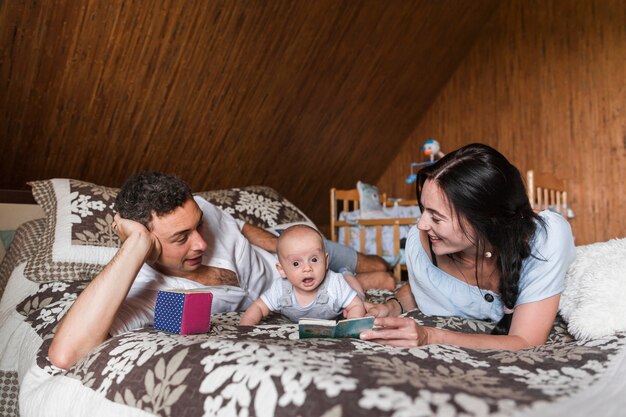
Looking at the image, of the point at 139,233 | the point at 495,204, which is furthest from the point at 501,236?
the point at 139,233

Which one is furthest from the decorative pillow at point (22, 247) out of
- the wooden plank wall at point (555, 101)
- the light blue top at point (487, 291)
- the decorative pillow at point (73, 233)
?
the wooden plank wall at point (555, 101)

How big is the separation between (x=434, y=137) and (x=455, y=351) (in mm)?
5017

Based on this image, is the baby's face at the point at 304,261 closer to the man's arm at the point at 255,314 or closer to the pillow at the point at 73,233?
the man's arm at the point at 255,314

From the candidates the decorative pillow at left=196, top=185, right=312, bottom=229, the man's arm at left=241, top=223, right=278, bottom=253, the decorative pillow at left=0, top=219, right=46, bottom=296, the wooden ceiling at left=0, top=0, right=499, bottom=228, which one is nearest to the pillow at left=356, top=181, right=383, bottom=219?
the wooden ceiling at left=0, top=0, right=499, bottom=228

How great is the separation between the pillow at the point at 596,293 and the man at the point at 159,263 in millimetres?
1066

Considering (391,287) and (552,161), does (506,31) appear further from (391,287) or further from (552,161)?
(391,287)

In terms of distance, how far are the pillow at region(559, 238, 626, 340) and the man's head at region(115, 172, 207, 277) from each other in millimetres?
1076

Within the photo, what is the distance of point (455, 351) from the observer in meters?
1.14

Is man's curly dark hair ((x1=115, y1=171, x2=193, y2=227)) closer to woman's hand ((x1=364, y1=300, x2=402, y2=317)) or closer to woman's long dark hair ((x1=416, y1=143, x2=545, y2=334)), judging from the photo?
woman's hand ((x1=364, y1=300, x2=402, y2=317))

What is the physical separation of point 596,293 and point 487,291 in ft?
0.91

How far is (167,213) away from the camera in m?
1.71

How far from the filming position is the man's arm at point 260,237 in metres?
2.39

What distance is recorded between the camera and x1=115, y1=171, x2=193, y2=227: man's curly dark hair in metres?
1.67

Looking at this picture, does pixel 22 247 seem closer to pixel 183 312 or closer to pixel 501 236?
pixel 183 312
